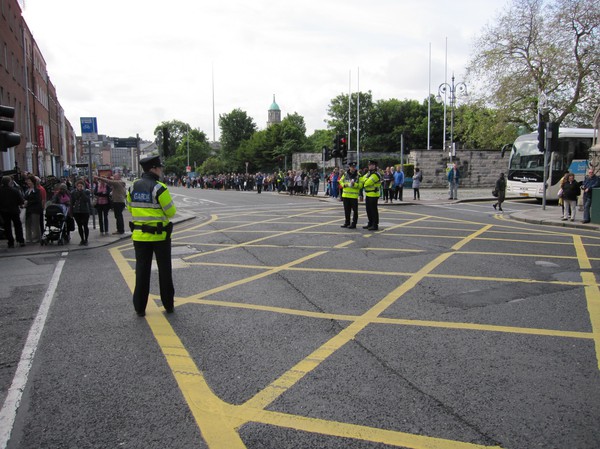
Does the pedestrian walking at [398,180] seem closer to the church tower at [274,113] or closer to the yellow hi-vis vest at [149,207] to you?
the yellow hi-vis vest at [149,207]

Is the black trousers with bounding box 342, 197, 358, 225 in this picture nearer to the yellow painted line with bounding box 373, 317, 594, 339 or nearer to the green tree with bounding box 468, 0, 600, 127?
the yellow painted line with bounding box 373, 317, 594, 339

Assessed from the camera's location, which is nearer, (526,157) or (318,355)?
(318,355)

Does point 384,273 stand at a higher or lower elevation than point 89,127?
lower

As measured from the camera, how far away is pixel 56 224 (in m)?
12.1

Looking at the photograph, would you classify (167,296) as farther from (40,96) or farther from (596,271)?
(40,96)

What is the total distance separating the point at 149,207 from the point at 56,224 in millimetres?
7541

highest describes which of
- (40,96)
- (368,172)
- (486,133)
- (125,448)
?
(40,96)

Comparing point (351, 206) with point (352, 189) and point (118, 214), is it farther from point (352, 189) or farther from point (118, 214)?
point (118, 214)

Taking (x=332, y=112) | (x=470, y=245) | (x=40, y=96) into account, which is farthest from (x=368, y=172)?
(x=332, y=112)

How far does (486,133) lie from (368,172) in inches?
1026

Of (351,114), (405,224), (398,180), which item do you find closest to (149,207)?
(405,224)

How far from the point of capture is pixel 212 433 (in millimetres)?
3127

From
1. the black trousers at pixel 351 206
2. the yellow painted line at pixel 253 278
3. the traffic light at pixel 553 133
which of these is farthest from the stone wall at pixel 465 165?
the yellow painted line at pixel 253 278

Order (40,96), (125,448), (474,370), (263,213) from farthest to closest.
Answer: (40,96) < (263,213) < (474,370) < (125,448)
